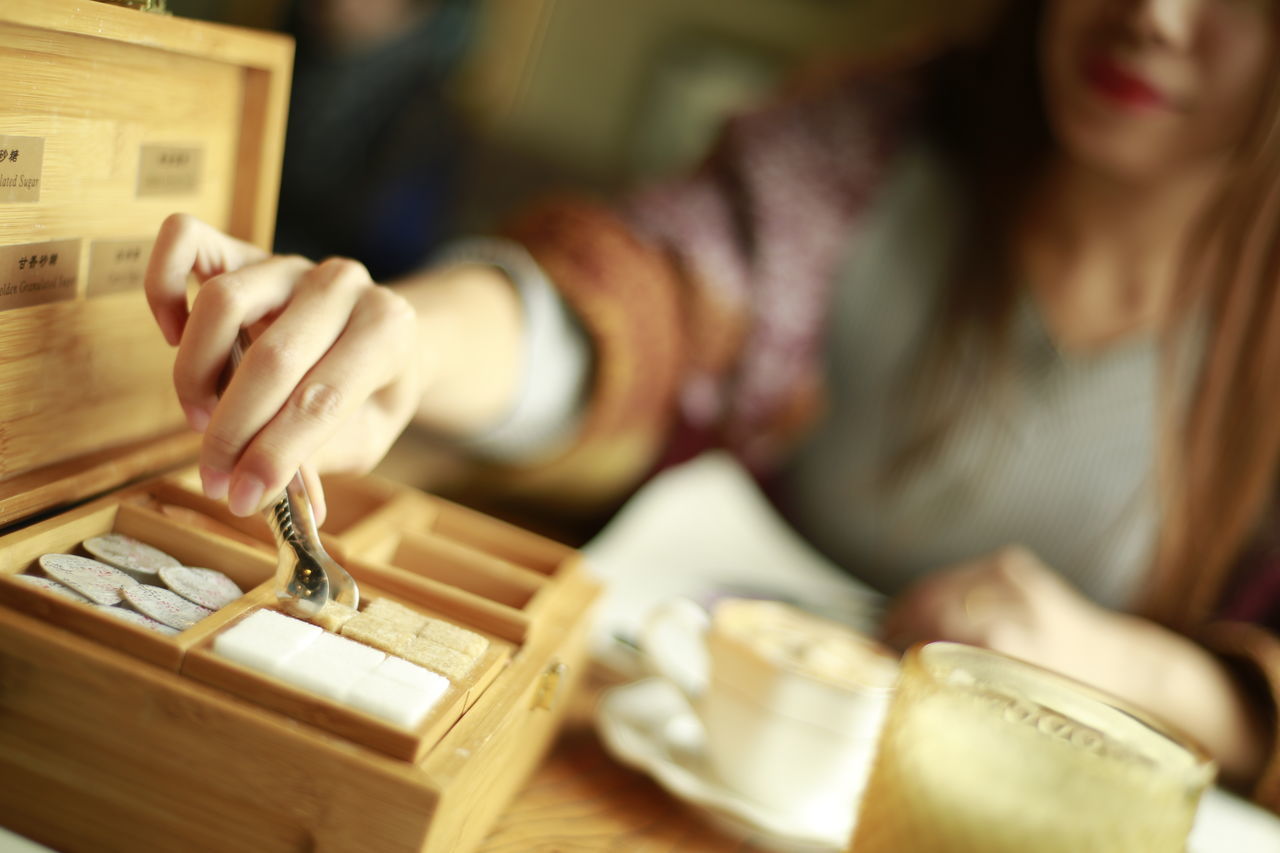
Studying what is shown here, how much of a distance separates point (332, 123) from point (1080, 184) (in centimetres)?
174

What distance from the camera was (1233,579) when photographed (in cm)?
98

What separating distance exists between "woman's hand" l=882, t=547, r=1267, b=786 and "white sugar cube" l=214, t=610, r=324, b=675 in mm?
520

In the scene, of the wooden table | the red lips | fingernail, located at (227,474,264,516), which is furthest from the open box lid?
the red lips

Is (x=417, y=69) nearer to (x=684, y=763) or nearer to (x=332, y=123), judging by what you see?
(x=332, y=123)

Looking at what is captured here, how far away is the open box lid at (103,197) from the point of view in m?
0.38

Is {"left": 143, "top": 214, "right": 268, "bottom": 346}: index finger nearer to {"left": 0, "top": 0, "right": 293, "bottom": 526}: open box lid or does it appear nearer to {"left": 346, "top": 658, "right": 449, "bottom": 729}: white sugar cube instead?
{"left": 0, "top": 0, "right": 293, "bottom": 526}: open box lid

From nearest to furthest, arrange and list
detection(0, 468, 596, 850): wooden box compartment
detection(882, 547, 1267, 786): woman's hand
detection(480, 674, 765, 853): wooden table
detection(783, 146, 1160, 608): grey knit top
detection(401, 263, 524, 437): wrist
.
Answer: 1. detection(0, 468, 596, 850): wooden box compartment
2. detection(480, 674, 765, 853): wooden table
3. detection(401, 263, 524, 437): wrist
4. detection(882, 547, 1267, 786): woman's hand
5. detection(783, 146, 1160, 608): grey knit top

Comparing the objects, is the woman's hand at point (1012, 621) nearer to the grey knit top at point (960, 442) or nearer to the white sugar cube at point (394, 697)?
the grey knit top at point (960, 442)

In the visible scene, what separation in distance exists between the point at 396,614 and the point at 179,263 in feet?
0.58

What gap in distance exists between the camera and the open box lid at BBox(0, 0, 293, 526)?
1.26 feet

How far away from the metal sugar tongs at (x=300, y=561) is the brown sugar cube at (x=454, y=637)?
0.12 ft

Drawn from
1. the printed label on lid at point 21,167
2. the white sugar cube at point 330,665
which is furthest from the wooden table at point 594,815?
the printed label on lid at point 21,167

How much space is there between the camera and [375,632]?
394 millimetres

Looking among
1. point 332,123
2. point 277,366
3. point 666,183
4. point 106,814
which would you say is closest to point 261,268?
point 277,366
